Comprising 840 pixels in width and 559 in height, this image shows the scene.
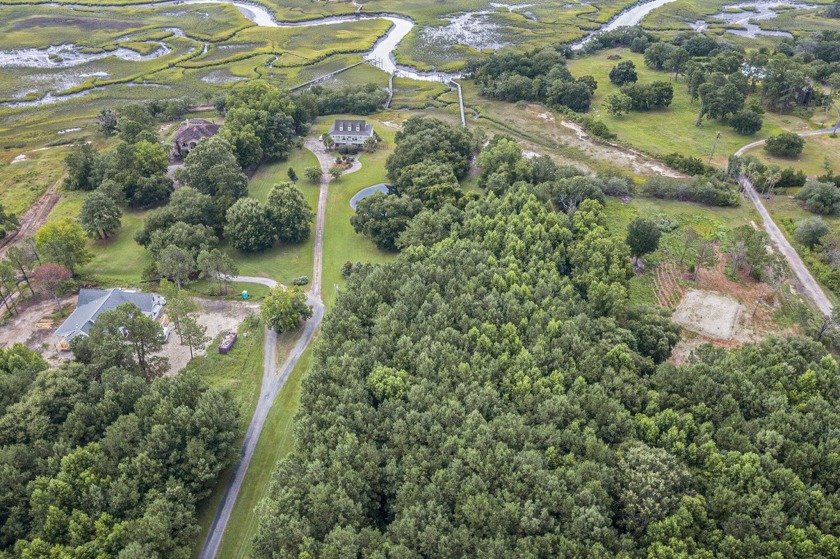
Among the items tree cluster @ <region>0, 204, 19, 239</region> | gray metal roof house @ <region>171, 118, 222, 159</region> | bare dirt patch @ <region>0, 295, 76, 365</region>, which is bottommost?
bare dirt patch @ <region>0, 295, 76, 365</region>

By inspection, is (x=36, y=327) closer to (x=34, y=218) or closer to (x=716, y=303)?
(x=34, y=218)

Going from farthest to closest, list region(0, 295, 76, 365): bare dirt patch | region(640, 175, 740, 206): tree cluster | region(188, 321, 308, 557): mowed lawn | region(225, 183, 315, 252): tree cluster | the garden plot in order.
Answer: region(640, 175, 740, 206): tree cluster → region(225, 183, 315, 252): tree cluster → the garden plot → region(0, 295, 76, 365): bare dirt patch → region(188, 321, 308, 557): mowed lawn

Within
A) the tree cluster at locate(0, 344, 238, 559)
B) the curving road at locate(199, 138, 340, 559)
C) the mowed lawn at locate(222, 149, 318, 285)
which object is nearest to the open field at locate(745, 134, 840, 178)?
the curving road at locate(199, 138, 340, 559)

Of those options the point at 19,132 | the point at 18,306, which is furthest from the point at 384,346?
the point at 19,132

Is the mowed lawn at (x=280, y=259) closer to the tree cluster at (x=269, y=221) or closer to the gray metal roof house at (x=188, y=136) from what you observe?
the tree cluster at (x=269, y=221)

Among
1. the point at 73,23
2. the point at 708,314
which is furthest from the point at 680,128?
the point at 73,23

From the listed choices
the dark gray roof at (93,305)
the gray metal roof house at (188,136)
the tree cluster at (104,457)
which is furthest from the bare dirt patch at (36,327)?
the gray metal roof house at (188,136)

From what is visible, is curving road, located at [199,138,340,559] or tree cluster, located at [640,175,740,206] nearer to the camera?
curving road, located at [199,138,340,559]

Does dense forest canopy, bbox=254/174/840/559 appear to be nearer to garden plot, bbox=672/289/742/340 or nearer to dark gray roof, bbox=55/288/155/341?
garden plot, bbox=672/289/742/340
